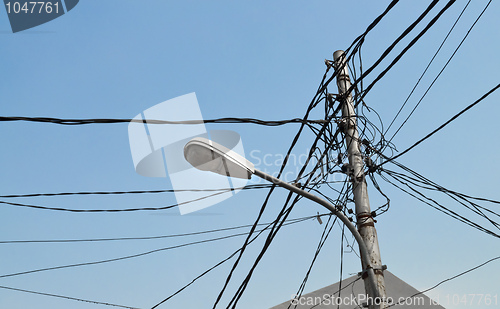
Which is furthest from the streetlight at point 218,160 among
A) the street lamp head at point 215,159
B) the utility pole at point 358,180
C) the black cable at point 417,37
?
the black cable at point 417,37

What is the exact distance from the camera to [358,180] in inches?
205

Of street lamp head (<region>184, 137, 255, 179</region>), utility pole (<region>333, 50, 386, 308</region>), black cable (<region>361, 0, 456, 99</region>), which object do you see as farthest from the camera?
utility pole (<region>333, 50, 386, 308</region>)

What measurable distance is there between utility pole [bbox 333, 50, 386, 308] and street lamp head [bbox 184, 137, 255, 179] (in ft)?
4.93

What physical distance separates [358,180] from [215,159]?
195 centimetres

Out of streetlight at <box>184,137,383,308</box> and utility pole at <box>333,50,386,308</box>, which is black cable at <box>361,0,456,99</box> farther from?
streetlight at <box>184,137,383,308</box>

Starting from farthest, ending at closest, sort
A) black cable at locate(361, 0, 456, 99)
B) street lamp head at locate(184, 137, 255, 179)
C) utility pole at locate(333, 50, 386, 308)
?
1. utility pole at locate(333, 50, 386, 308)
2. street lamp head at locate(184, 137, 255, 179)
3. black cable at locate(361, 0, 456, 99)

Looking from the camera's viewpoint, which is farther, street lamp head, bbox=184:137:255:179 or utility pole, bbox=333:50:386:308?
utility pole, bbox=333:50:386:308

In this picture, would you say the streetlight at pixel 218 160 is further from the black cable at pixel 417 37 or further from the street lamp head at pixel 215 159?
the black cable at pixel 417 37

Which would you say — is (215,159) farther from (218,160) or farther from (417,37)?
(417,37)

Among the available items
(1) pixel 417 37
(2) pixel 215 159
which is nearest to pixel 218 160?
(2) pixel 215 159

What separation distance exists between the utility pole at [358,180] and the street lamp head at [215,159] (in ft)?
4.93

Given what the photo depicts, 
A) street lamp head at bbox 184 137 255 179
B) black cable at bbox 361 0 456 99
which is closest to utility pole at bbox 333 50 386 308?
black cable at bbox 361 0 456 99

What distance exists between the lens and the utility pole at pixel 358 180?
15.0 feet

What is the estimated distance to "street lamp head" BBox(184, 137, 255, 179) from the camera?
3.88 m
